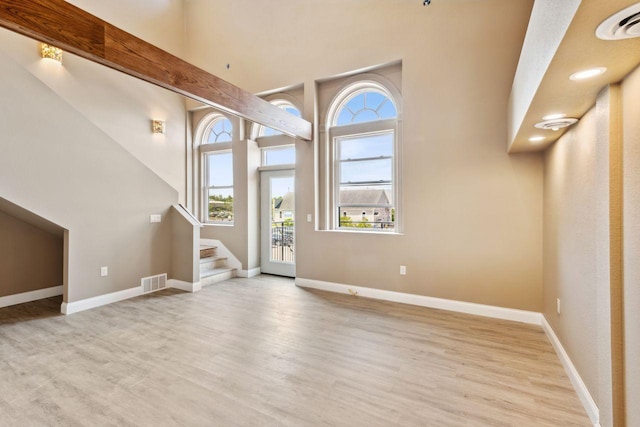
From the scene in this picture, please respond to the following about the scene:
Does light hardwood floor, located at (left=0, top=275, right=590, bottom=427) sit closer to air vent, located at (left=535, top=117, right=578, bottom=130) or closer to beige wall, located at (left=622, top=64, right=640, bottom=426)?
beige wall, located at (left=622, top=64, right=640, bottom=426)

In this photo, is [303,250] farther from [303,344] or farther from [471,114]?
[471,114]

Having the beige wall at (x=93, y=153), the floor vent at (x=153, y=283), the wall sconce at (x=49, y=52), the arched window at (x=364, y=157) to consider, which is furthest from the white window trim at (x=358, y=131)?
the wall sconce at (x=49, y=52)

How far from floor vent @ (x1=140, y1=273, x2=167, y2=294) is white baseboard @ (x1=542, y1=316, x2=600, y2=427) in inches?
203

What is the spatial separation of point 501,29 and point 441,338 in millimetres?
3596

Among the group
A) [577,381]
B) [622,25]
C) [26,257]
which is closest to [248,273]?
[26,257]

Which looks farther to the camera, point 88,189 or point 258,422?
point 88,189

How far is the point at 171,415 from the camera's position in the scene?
195 centimetres

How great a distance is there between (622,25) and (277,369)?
280 cm

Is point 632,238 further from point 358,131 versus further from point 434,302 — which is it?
point 358,131

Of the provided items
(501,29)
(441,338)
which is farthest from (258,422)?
(501,29)

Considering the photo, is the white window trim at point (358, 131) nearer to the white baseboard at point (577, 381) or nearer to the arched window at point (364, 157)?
the arched window at point (364, 157)

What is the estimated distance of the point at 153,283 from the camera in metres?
4.71

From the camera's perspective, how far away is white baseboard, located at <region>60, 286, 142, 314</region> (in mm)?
3745

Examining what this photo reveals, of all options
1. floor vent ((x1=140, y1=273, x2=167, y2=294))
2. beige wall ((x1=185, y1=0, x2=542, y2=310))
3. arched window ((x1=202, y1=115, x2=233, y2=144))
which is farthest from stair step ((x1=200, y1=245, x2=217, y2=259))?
arched window ((x1=202, y1=115, x2=233, y2=144))
